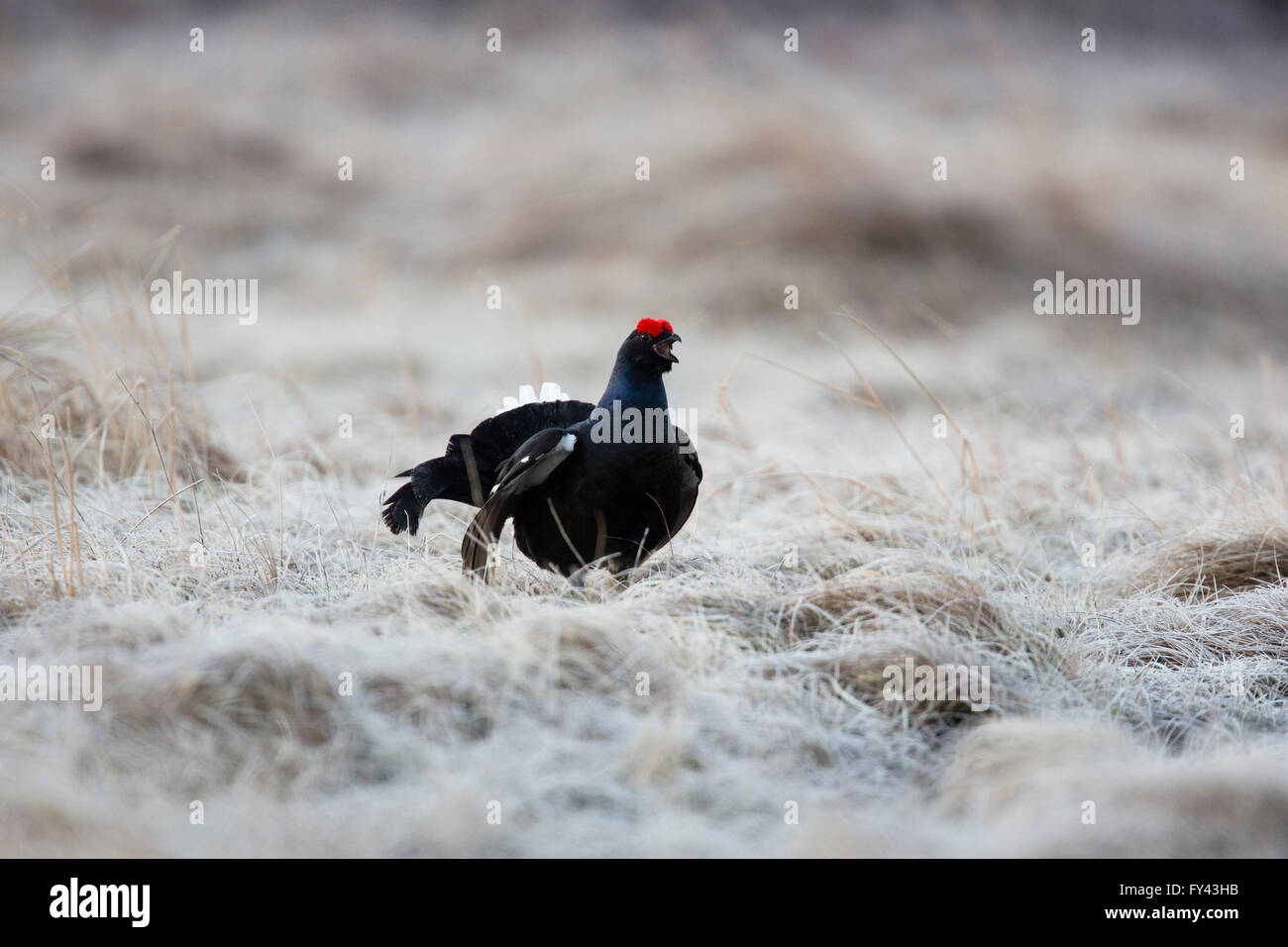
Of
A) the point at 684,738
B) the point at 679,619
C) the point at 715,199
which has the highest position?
the point at 715,199

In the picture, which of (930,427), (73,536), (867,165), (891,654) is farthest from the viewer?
(867,165)

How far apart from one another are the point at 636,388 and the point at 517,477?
0.48m

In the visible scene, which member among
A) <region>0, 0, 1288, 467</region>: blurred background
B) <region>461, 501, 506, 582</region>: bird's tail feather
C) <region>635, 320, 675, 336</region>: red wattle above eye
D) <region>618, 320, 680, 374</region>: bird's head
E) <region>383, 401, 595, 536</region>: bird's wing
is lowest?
<region>461, 501, 506, 582</region>: bird's tail feather

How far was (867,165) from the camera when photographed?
1135cm

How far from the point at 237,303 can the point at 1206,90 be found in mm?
14121

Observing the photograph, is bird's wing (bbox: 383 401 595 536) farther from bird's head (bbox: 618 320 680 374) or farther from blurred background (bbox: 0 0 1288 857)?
bird's head (bbox: 618 320 680 374)

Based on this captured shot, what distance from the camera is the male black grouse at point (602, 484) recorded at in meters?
3.21

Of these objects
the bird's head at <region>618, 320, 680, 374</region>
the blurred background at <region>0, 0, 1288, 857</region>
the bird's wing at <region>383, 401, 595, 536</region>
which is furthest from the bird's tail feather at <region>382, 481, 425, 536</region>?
the bird's head at <region>618, 320, 680, 374</region>

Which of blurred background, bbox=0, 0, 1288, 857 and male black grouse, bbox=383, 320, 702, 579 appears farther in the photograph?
male black grouse, bbox=383, 320, 702, 579

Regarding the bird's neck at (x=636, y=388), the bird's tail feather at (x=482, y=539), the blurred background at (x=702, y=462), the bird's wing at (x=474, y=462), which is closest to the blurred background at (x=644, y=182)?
the blurred background at (x=702, y=462)

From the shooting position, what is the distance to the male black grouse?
3.21m

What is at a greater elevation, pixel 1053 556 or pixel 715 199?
pixel 715 199
